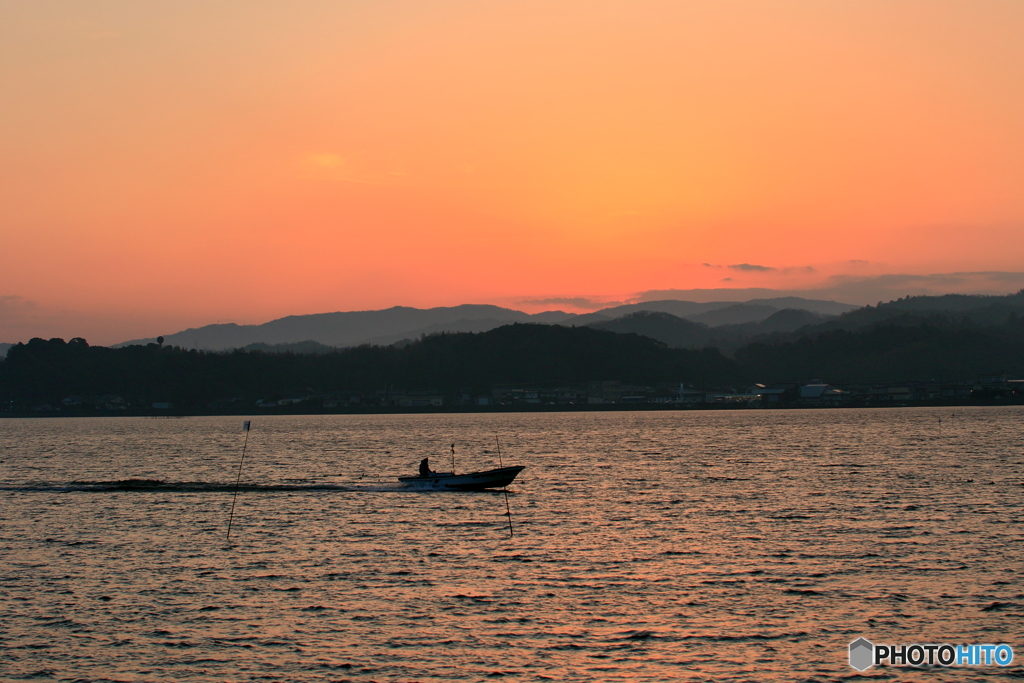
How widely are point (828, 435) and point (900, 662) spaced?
149017 millimetres

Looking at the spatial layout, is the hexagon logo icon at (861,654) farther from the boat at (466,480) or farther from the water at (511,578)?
the boat at (466,480)

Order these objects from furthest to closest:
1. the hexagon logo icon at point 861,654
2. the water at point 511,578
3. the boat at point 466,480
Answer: the boat at point 466,480 → the water at point 511,578 → the hexagon logo icon at point 861,654

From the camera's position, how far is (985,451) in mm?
119562

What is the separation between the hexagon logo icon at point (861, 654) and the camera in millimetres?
27547

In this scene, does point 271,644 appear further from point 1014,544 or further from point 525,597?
point 1014,544

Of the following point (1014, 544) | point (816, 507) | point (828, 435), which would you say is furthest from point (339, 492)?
point (828, 435)

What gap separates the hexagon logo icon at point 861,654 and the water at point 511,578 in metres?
0.43

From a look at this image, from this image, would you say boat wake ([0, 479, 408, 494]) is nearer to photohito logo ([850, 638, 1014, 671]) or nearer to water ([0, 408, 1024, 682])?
water ([0, 408, 1024, 682])

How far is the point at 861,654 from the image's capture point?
1116 inches

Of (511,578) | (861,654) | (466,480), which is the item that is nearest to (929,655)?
(861,654)

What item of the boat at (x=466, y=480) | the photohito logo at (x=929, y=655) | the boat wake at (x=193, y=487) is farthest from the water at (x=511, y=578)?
the boat at (x=466, y=480)

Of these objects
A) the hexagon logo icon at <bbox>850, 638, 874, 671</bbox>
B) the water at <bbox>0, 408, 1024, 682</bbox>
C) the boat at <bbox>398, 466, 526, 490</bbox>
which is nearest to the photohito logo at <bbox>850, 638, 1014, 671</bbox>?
the hexagon logo icon at <bbox>850, 638, 874, 671</bbox>

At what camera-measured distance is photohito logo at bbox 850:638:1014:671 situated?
27688 mm

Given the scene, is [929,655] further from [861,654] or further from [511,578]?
[511,578]
